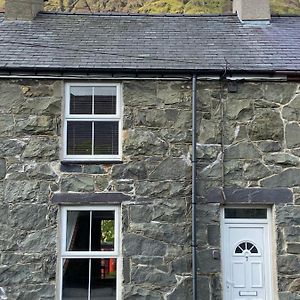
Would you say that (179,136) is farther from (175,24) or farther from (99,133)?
(175,24)

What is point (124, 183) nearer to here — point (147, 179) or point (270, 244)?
point (147, 179)

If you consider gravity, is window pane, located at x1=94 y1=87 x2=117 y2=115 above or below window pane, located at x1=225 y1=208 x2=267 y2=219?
above

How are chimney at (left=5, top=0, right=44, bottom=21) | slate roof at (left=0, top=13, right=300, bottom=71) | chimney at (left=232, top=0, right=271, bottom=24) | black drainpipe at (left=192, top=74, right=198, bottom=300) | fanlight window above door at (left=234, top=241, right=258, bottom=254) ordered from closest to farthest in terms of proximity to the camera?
black drainpipe at (left=192, top=74, right=198, bottom=300), fanlight window above door at (left=234, top=241, right=258, bottom=254), slate roof at (left=0, top=13, right=300, bottom=71), chimney at (left=5, top=0, right=44, bottom=21), chimney at (left=232, top=0, right=271, bottom=24)

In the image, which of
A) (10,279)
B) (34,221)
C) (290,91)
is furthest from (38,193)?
(290,91)

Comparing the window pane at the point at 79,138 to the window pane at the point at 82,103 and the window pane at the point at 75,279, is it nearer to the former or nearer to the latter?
the window pane at the point at 82,103

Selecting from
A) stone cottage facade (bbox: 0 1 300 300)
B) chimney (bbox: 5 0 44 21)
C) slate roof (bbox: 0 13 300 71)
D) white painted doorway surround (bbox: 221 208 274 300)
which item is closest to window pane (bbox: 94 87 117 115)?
stone cottage facade (bbox: 0 1 300 300)

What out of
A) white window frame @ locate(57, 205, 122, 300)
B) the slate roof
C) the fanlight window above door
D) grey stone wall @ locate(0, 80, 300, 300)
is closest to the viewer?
grey stone wall @ locate(0, 80, 300, 300)

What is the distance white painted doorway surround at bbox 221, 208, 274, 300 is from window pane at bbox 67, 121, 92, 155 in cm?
286

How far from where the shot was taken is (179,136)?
955cm

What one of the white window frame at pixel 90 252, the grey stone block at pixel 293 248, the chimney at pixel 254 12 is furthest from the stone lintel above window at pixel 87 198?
the chimney at pixel 254 12

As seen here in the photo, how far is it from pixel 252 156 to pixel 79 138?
3.25 meters

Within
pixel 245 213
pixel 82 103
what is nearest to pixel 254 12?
pixel 82 103

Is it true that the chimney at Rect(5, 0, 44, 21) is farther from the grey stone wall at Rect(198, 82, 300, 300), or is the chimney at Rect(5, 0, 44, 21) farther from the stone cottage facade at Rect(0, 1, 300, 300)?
the grey stone wall at Rect(198, 82, 300, 300)

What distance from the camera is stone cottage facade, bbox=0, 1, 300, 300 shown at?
912 cm
